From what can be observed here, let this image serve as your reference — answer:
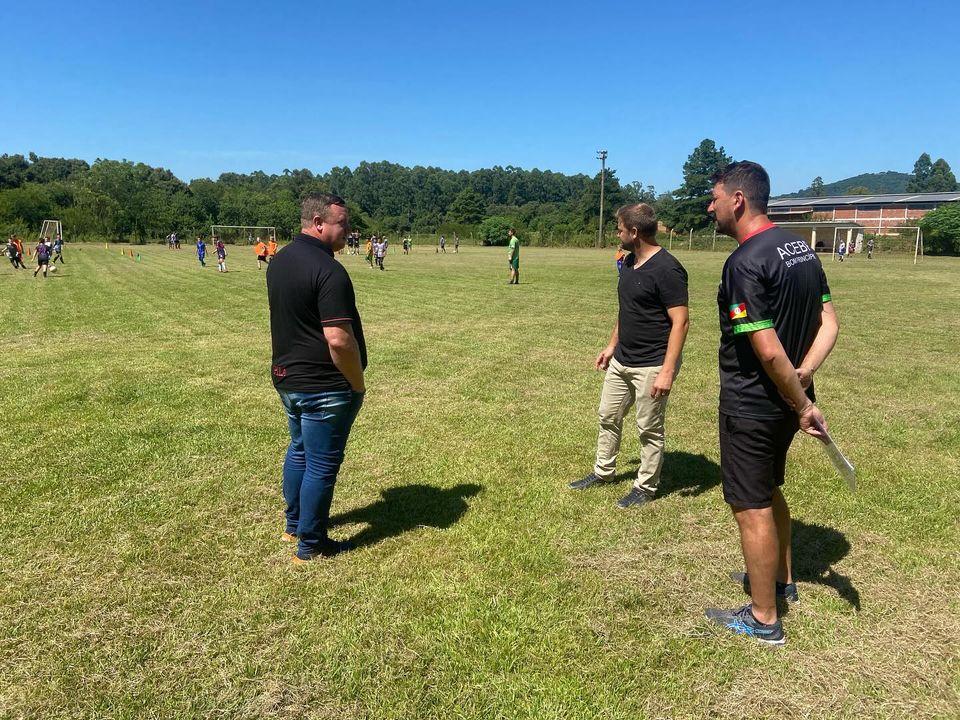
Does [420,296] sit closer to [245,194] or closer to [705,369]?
[705,369]

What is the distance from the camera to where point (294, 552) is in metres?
3.84

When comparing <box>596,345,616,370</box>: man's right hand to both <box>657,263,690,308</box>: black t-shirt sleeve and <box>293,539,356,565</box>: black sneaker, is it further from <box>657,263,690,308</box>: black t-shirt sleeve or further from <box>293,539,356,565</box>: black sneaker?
<box>293,539,356,565</box>: black sneaker

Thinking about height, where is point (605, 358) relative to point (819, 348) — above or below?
below

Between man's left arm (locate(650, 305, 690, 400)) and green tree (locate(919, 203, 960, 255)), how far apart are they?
63.7 metres

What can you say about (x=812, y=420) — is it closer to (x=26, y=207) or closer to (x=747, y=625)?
(x=747, y=625)

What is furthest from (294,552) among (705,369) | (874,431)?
(705,369)

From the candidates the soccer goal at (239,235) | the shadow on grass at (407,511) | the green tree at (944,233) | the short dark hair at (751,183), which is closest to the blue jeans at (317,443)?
the shadow on grass at (407,511)

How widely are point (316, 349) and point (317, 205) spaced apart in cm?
83

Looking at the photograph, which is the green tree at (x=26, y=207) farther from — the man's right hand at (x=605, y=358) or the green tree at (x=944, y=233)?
the green tree at (x=944, y=233)

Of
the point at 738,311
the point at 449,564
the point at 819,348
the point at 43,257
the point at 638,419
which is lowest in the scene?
the point at 449,564

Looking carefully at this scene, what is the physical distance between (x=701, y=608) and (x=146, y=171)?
129m

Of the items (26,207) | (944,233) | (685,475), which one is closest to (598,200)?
(944,233)

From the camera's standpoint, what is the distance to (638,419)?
4492 millimetres

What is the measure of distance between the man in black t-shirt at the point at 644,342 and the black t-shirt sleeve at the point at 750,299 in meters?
1.45
